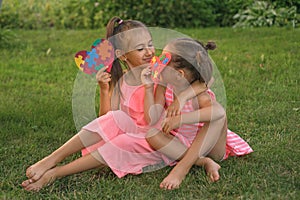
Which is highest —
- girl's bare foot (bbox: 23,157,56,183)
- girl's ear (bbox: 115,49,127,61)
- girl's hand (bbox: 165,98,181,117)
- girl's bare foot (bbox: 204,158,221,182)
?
girl's ear (bbox: 115,49,127,61)

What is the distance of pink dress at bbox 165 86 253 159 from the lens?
3035mm

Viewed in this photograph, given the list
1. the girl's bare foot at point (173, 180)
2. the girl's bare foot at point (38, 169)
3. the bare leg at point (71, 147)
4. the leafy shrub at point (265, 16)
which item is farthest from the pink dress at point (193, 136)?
the leafy shrub at point (265, 16)

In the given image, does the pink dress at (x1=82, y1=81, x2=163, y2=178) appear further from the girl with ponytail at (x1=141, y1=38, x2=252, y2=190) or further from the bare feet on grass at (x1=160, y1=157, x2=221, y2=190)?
the bare feet on grass at (x1=160, y1=157, x2=221, y2=190)

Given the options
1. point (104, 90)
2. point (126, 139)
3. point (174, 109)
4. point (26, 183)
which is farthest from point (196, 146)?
point (26, 183)

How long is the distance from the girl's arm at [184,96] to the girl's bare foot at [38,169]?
0.64m

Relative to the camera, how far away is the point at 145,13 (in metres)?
7.23

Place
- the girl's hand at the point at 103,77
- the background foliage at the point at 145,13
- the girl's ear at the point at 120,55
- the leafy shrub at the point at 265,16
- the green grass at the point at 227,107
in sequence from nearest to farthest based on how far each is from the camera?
the green grass at the point at 227,107 < the girl's hand at the point at 103,77 < the girl's ear at the point at 120,55 < the leafy shrub at the point at 265,16 < the background foliage at the point at 145,13

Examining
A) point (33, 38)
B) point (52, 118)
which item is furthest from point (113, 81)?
point (33, 38)

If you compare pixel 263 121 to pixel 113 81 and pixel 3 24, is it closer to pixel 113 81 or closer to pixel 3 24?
pixel 113 81

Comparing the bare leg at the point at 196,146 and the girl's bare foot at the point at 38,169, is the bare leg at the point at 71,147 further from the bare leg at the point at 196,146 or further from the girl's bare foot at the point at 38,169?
the bare leg at the point at 196,146

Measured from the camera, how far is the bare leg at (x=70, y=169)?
9.42 feet

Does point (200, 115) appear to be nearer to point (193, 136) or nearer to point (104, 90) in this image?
point (193, 136)

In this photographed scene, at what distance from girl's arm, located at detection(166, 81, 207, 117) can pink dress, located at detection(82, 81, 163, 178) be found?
0.19m

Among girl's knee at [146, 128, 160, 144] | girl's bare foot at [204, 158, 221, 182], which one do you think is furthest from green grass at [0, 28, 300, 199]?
girl's knee at [146, 128, 160, 144]
